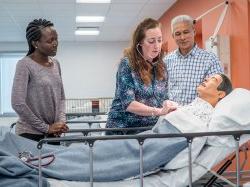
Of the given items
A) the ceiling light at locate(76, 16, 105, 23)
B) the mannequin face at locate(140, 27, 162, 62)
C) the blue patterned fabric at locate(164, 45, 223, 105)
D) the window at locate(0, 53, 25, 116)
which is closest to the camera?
the mannequin face at locate(140, 27, 162, 62)

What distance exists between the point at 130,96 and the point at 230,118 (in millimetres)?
623

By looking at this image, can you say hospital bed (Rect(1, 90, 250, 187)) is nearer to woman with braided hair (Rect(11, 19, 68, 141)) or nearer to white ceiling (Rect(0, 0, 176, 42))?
woman with braided hair (Rect(11, 19, 68, 141))

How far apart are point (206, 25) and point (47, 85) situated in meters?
3.36

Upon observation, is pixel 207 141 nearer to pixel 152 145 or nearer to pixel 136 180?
pixel 152 145

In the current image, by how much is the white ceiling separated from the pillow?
4.55 meters

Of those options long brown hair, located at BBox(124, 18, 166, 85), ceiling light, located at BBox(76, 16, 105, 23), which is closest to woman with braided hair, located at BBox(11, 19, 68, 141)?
long brown hair, located at BBox(124, 18, 166, 85)

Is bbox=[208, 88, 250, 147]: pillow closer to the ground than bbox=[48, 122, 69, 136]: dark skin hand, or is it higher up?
higher up

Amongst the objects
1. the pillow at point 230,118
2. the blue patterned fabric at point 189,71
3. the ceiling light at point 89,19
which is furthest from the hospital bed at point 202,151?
the ceiling light at point 89,19

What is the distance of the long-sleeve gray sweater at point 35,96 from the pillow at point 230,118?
1014mm

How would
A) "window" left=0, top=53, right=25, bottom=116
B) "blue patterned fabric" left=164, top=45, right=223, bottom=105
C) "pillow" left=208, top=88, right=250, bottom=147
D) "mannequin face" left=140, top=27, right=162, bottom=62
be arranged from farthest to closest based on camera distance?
"window" left=0, top=53, right=25, bottom=116 → "blue patterned fabric" left=164, top=45, right=223, bottom=105 → "mannequin face" left=140, top=27, right=162, bottom=62 → "pillow" left=208, top=88, right=250, bottom=147

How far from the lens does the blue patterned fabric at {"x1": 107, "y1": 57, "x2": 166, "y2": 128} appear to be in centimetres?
229

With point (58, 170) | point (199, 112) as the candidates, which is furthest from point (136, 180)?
point (199, 112)

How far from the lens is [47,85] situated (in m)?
2.40

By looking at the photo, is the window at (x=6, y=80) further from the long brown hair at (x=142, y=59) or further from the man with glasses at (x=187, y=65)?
the long brown hair at (x=142, y=59)
